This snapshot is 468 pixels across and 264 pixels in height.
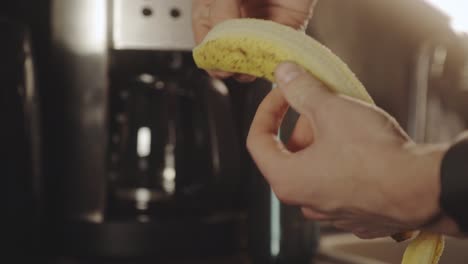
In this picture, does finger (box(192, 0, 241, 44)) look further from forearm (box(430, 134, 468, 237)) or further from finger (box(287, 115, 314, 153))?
forearm (box(430, 134, 468, 237))

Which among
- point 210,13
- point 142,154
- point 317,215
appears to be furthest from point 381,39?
point 317,215

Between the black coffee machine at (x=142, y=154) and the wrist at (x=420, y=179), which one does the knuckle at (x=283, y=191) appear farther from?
the black coffee machine at (x=142, y=154)

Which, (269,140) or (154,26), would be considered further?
(154,26)

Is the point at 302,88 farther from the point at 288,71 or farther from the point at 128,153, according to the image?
the point at 128,153

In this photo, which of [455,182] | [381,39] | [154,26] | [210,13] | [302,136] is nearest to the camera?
[455,182]

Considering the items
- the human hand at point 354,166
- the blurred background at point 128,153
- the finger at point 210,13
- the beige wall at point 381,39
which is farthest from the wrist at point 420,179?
the beige wall at point 381,39

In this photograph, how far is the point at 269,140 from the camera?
0.43m

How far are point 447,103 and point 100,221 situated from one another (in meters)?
0.85

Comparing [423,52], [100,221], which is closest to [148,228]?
[100,221]

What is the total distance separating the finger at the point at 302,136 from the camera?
46 cm

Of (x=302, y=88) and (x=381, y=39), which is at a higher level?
(x=302, y=88)

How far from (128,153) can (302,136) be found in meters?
0.38

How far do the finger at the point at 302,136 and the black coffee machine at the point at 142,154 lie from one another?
26cm

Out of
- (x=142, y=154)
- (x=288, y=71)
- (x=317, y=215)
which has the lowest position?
(x=142, y=154)
